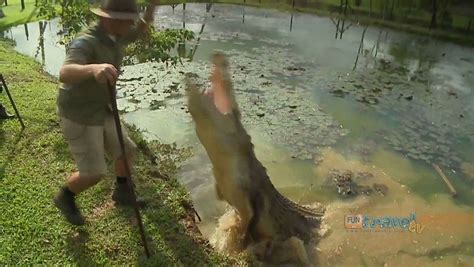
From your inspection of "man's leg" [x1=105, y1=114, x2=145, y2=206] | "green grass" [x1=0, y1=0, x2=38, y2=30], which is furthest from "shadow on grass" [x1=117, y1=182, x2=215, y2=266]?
"green grass" [x1=0, y1=0, x2=38, y2=30]

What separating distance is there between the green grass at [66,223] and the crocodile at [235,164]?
23.0 inches

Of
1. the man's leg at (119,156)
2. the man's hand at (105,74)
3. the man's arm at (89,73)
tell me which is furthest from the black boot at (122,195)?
the man's hand at (105,74)

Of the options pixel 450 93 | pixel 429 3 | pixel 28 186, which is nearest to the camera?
pixel 28 186

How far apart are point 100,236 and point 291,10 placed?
1817 centimetres

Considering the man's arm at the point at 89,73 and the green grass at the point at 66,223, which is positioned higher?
the man's arm at the point at 89,73

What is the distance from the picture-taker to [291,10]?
2048 cm

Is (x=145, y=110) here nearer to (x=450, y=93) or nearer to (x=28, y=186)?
(x=28, y=186)

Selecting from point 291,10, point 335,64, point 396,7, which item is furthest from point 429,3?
point 335,64

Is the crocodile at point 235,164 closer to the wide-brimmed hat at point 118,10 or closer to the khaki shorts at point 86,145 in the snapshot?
the khaki shorts at point 86,145

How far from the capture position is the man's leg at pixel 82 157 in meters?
3.55

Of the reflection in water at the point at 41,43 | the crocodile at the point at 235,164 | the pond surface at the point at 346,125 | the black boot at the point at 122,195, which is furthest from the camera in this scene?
the reflection in water at the point at 41,43

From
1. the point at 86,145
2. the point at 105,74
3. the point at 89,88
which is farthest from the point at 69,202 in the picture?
the point at 105,74

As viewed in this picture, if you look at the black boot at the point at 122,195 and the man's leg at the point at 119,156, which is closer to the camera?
the man's leg at the point at 119,156
